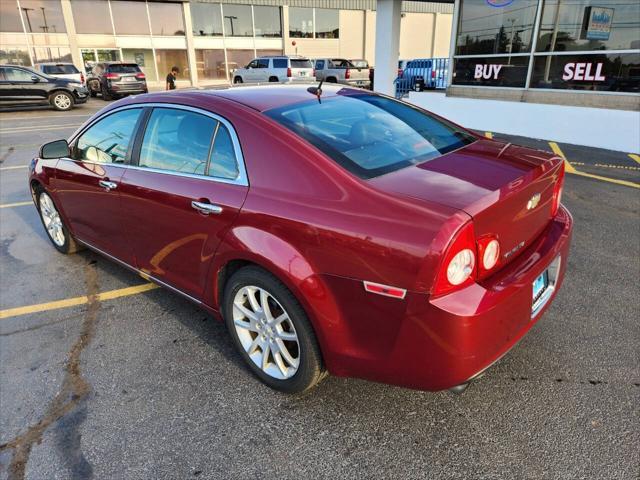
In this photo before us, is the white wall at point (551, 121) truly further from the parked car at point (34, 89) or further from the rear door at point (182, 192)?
the parked car at point (34, 89)

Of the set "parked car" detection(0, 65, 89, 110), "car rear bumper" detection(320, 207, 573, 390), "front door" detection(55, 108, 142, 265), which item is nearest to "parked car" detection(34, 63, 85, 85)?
"parked car" detection(0, 65, 89, 110)

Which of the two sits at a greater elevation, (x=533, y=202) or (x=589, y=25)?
(x=589, y=25)

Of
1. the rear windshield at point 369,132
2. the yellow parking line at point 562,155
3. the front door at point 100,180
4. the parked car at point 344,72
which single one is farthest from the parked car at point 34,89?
the rear windshield at point 369,132

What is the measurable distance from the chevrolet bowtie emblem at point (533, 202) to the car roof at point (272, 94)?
1403mm

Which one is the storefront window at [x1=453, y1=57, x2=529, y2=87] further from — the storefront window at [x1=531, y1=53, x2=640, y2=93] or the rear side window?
the rear side window

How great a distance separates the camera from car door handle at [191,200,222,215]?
8.44 ft

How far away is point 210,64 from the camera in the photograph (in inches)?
1267

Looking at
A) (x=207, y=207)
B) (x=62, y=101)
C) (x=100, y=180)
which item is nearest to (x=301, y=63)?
(x=62, y=101)

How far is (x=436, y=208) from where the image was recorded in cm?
195

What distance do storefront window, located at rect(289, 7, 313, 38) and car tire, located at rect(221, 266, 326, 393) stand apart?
34531mm

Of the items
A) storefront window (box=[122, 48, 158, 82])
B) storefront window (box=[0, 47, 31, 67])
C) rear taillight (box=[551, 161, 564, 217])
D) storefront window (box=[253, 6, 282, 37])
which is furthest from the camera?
storefront window (box=[253, 6, 282, 37])

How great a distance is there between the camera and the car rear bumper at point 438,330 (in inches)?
75.7

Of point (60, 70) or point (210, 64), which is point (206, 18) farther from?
point (60, 70)

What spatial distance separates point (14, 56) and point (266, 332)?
3211 cm
